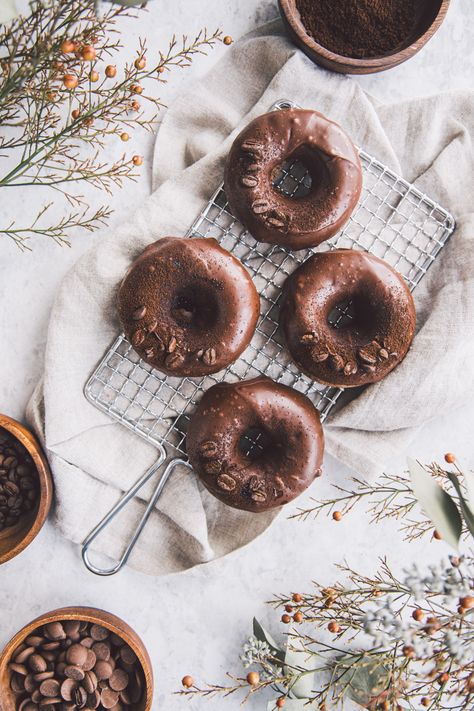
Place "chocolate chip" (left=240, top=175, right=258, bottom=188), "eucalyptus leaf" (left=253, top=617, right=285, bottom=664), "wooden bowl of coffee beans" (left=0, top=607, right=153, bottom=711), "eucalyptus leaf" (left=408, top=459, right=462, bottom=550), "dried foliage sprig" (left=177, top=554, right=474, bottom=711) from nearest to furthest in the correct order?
"eucalyptus leaf" (left=408, top=459, right=462, bottom=550)
"dried foliage sprig" (left=177, top=554, right=474, bottom=711)
"chocolate chip" (left=240, top=175, right=258, bottom=188)
"wooden bowl of coffee beans" (left=0, top=607, right=153, bottom=711)
"eucalyptus leaf" (left=253, top=617, right=285, bottom=664)

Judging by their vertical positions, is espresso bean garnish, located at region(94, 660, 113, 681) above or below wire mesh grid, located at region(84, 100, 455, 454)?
below

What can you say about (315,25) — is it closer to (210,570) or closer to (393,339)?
(393,339)

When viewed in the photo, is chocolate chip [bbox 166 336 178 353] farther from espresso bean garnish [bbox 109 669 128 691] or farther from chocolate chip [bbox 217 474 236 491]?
espresso bean garnish [bbox 109 669 128 691]

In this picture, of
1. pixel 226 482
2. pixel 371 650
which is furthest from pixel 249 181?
pixel 371 650

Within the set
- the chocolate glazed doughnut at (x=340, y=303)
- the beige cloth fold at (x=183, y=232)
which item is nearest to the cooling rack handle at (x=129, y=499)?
the beige cloth fold at (x=183, y=232)

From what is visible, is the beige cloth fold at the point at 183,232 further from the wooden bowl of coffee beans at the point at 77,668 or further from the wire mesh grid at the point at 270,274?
the wooden bowl of coffee beans at the point at 77,668

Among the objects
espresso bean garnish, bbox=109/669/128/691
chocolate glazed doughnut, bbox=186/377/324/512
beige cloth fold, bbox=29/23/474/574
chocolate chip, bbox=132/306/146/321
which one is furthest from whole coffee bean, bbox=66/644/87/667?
chocolate chip, bbox=132/306/146/321
